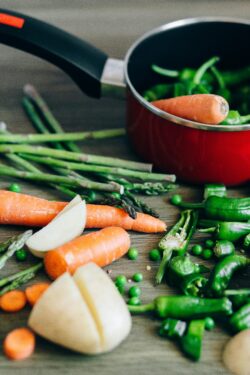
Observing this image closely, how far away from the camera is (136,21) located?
2.53m

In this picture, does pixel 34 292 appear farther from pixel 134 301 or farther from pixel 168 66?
pixel 168 66

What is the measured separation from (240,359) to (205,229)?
0.40 metres

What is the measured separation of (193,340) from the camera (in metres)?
1.49

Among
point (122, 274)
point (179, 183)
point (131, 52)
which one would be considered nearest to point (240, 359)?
point (122, 274)

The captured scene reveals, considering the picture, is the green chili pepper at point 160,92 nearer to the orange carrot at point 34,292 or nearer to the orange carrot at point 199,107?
the orange carrot at point 199,107

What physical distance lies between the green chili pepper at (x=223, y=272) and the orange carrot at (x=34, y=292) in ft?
1.25

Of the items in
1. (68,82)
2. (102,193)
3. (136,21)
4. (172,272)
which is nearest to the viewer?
(172,272)

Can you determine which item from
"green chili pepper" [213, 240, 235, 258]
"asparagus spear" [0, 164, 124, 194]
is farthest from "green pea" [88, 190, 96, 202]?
"green chili pepper" [213, 240, 235, 258]

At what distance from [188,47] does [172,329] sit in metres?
0.95

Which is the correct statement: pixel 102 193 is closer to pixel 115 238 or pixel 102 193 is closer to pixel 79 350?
pixel 115 238

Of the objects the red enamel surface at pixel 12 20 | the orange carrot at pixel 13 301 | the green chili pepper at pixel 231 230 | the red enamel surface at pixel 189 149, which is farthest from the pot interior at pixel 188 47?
the orange carrot at pixel 13 301

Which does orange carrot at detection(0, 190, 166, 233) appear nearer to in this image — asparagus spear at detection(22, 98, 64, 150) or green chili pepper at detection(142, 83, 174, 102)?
asparagus spear at detection(22, 98, 64, 150)

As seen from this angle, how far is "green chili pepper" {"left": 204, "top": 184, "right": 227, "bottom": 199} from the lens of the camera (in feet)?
6.06

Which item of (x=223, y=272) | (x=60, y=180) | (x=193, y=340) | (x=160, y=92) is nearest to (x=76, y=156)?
(x=60, y=180)
